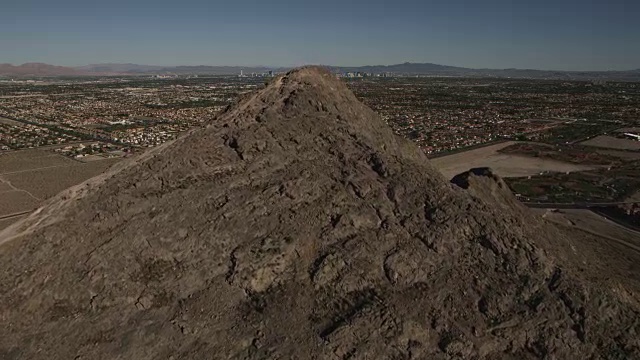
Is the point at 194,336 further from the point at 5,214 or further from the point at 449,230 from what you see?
the point at 5,214

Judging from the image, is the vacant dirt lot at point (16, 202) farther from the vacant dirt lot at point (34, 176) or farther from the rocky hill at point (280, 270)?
the rocky hill at point (280, 270)

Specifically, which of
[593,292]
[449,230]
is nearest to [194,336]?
[449,230]

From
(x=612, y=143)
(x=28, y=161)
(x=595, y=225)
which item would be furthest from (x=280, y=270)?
(x=612, y=143)

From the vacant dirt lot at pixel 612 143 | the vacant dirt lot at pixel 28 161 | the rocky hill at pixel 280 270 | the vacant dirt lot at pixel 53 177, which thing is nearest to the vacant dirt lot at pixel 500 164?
the vacant dirt lot at pixel 612 143

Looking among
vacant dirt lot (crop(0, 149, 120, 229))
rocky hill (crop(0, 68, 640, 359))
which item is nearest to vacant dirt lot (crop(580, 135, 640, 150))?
rocky hill (crop(0, 68, 640, 359))

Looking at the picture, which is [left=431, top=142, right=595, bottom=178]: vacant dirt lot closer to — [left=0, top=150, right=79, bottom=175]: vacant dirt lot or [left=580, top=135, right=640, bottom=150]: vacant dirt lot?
[left=580, top=135, right=640, bottom=150]: vacant dirt lot

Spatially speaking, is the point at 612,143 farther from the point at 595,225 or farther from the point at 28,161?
the point at 28,161
